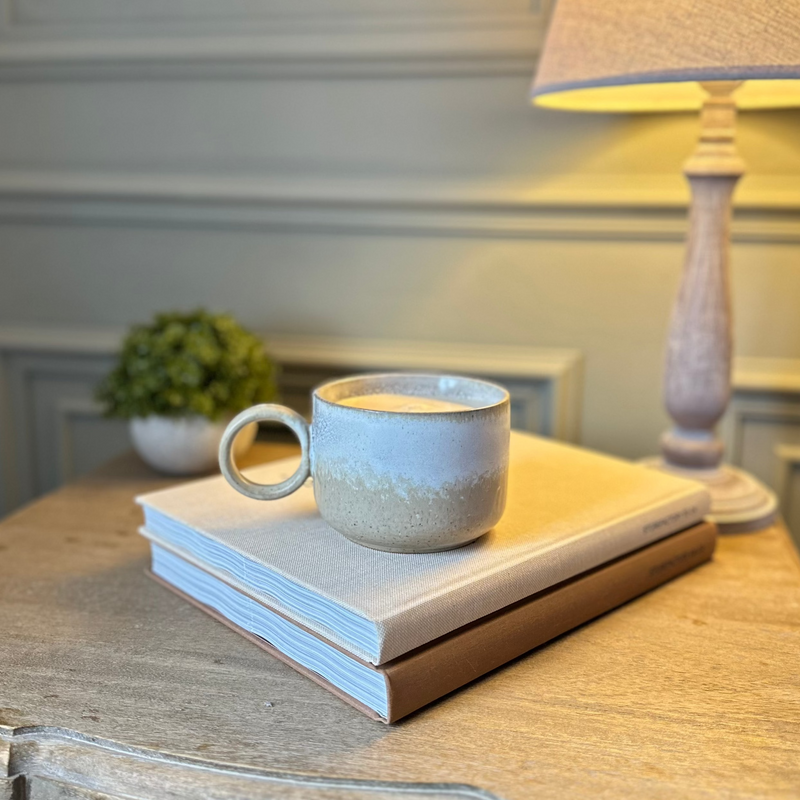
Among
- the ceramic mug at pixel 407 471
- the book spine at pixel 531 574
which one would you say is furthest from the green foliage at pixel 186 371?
the book spine at pixel 531 574

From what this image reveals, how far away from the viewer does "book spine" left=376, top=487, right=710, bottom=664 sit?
37 cm

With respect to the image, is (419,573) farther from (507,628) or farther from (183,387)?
(183,387)

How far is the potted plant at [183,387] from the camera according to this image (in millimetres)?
670

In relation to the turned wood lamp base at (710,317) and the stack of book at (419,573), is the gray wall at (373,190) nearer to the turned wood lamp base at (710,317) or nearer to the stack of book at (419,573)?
the turned wood lamp base at (710,317)

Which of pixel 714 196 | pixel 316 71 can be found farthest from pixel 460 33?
pixel 714 196

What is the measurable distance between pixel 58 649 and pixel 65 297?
54 cm

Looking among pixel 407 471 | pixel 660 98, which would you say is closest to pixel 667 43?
pixel 660 98

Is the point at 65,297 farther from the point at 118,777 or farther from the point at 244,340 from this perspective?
the point at 118,777

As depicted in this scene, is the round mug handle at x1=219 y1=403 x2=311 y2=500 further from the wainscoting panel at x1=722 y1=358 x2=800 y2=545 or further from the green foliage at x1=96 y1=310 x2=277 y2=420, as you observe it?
the wainscoting panel at x1=722 y1=358 x2=800 y2=545

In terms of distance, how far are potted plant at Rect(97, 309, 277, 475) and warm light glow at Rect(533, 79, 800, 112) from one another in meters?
0.32

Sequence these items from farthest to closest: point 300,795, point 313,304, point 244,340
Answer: point 313,304 < point 244,340 < point 300,795

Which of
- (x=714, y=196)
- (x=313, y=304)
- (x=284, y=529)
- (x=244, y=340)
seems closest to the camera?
(x=284, y=529)

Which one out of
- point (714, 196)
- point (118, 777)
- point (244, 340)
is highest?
point (714, 196)

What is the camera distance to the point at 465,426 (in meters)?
0.42
